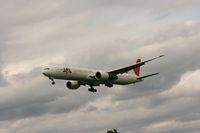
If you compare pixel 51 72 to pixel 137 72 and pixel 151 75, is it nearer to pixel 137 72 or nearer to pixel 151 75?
pixel 151 75

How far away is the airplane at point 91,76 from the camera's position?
116 meters

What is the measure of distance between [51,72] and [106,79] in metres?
12.9

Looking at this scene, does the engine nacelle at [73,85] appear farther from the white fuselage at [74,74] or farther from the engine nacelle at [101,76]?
the engine nacelle at [101,76]

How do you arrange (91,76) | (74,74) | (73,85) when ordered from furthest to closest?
(73,85)
(91,76)
(74,74)

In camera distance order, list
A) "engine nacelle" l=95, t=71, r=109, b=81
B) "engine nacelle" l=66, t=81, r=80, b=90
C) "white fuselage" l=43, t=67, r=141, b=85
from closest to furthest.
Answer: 1. "white fuselage" l=43, t=67, r=141, b=85
2. "engine nacelle" l=95, t=71, r=109, b=81
3. "engine nacelle" l=66, t=81, r=80, b=90

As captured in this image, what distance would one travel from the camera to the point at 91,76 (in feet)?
394

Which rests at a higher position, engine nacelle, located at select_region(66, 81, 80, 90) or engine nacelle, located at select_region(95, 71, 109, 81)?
engine nacelle, located at select_region(66, 81, 80, 90)

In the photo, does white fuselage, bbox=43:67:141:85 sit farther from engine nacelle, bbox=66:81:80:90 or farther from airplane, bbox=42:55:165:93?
engine nacelle, bbox=66:81:80:90

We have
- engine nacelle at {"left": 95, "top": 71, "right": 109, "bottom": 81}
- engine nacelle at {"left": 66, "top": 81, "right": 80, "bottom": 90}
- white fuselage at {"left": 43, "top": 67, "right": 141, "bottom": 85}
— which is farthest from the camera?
engine nacelle at {"left": 66, "top": 81, "right": 80, "bottom": 90}

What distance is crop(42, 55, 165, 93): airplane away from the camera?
115500mm

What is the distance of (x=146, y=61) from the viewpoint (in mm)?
117062

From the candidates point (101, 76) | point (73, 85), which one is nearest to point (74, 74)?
point (101, 76)

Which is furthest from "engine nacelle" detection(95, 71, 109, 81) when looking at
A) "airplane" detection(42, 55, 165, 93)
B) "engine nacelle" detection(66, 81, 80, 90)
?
"engine nacelle" detection(66, 81, 80, 90)

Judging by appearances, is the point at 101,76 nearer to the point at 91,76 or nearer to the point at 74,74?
the point at 91,76
